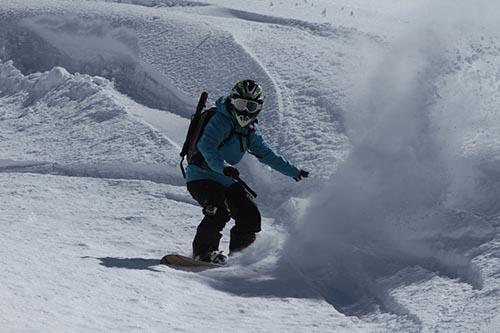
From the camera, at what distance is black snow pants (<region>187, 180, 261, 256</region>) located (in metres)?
7.63

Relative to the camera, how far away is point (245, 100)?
7.63 m

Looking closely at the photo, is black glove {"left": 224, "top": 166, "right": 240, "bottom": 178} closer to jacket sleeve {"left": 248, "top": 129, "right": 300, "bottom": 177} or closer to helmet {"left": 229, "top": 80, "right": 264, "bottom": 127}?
helmet {"left": 229, "top": 80, "right": 264, "bottom": 127}

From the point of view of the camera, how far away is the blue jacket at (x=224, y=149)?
7586 millimetres

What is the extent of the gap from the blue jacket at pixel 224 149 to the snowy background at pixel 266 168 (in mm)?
681

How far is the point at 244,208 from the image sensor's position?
8008mm

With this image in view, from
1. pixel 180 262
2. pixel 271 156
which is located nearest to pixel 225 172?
pixel 180 262

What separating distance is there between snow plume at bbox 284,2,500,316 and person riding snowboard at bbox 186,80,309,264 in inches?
19.8

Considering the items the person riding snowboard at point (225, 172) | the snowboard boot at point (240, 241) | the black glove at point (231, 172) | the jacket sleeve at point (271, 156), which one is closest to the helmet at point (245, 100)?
the person riding snowboard at point (225, 172)

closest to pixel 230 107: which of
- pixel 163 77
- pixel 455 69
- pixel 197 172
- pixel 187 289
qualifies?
pixel 197 172

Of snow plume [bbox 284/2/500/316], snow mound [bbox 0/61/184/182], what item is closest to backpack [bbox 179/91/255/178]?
snow plume [bbox 284/2/500/316]

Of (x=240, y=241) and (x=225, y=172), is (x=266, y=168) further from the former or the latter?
(x=225, y=172)

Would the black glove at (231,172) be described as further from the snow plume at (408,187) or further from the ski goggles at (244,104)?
the snow plume at (408,187)

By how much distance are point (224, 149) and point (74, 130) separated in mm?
4132

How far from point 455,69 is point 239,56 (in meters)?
3.46
